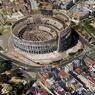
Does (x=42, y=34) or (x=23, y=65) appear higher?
(x=42, y=34)

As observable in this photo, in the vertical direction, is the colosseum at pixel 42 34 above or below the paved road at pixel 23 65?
above

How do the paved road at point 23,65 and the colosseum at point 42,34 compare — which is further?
the colosseum at point 42,34

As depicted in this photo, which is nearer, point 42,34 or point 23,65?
point 23,65

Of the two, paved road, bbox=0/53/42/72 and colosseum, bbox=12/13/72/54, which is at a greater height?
colosseum, bbox=12/13/72/54

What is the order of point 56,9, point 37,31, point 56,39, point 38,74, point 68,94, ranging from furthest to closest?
point 56,9, point 37,31, point 56,39, point 38,74, point 68,94

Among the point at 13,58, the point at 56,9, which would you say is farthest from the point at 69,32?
the point at 56,9

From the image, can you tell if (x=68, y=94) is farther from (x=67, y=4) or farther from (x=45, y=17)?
(x=67, y=4)

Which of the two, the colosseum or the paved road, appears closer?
the paved road

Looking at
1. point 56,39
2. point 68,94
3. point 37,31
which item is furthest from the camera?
point 37,31
